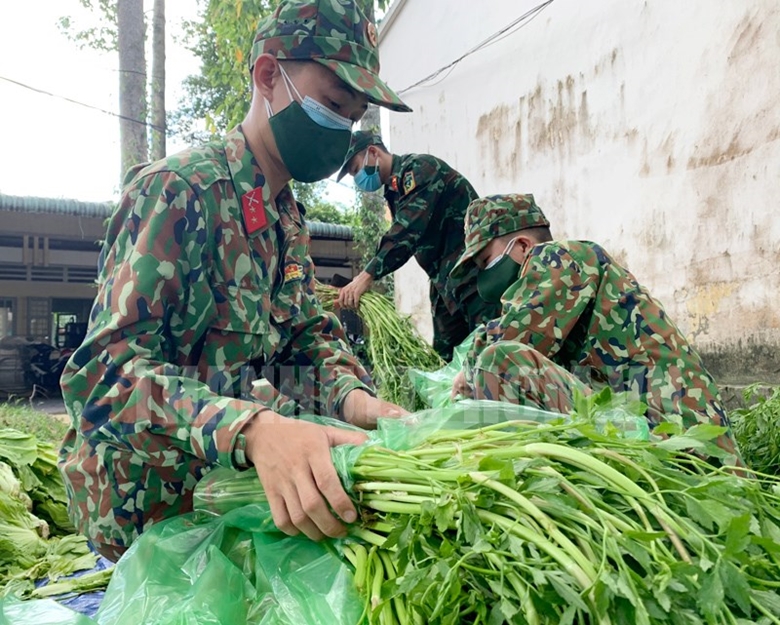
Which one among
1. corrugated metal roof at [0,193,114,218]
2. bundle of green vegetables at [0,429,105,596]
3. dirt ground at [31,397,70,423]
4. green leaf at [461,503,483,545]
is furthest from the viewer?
dirt ground at [31,397,70,423]

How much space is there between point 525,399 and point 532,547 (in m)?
1.17

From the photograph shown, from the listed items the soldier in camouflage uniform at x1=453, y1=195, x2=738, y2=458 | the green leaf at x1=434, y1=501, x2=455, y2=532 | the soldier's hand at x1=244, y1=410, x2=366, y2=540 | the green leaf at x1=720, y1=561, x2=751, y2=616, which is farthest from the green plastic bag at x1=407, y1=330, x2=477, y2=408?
the green leaf at x1=720, y1=561, x2=751, y2=616

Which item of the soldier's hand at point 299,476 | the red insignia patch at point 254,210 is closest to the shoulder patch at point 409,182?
the red insignia patch at point 254,210

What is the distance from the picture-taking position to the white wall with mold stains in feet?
10.1

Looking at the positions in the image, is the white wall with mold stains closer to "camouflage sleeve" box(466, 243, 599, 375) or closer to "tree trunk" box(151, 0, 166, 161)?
"camouflage sleeve" box(466, 243, 599, 375)

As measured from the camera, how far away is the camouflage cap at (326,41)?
1.54 m

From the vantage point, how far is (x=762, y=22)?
302 cm

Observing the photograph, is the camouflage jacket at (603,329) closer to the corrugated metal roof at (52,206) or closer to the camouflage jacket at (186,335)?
the camouflage jacket at (186,335)

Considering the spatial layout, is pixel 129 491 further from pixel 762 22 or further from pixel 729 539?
pixel 762 22

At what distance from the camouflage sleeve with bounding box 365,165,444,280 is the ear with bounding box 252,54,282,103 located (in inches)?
85.4

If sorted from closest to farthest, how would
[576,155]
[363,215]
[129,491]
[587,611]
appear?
1. [587,611]
2. [129,491]
3. [576,155]
4. [363,215]

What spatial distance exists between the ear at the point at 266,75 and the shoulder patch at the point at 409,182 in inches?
88.8

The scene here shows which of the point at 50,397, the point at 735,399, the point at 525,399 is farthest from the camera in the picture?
the point at 50,397

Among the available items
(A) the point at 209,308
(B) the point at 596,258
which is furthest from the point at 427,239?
(A) the point at 209,308
